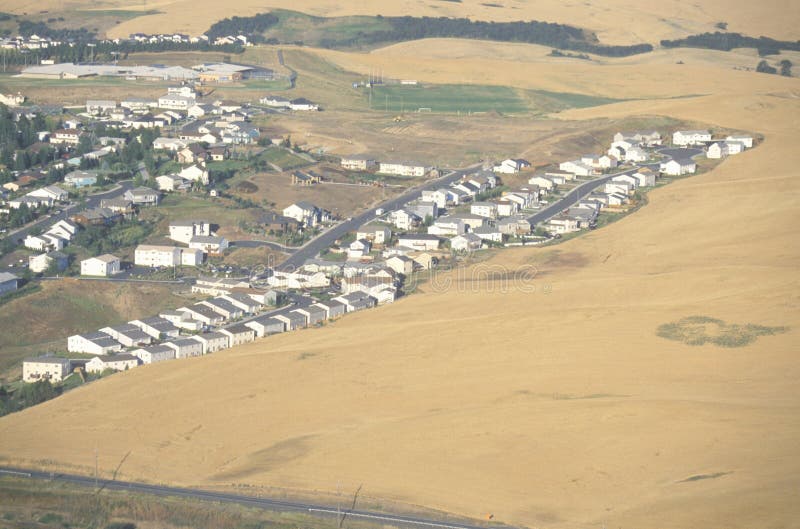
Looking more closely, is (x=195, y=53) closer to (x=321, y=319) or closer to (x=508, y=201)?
(x=508, y=201)

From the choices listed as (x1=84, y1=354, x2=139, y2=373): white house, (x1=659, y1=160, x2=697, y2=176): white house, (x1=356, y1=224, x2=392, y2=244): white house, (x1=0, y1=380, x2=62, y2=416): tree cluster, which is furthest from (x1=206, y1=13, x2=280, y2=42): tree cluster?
(x1=0, y1=380, x2=62, y2=416): tree cluster

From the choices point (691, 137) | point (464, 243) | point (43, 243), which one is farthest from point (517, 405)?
point (691, 137)

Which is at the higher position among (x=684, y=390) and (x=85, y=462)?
(x=684, y=390)

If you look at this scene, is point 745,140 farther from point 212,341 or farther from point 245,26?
point 245,26

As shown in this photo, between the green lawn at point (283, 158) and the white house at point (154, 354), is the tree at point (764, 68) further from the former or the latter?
the white house at point (154, 354)

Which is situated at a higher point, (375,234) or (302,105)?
(302,105)

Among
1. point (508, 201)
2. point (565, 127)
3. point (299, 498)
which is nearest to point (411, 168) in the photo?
point (508, 201)
